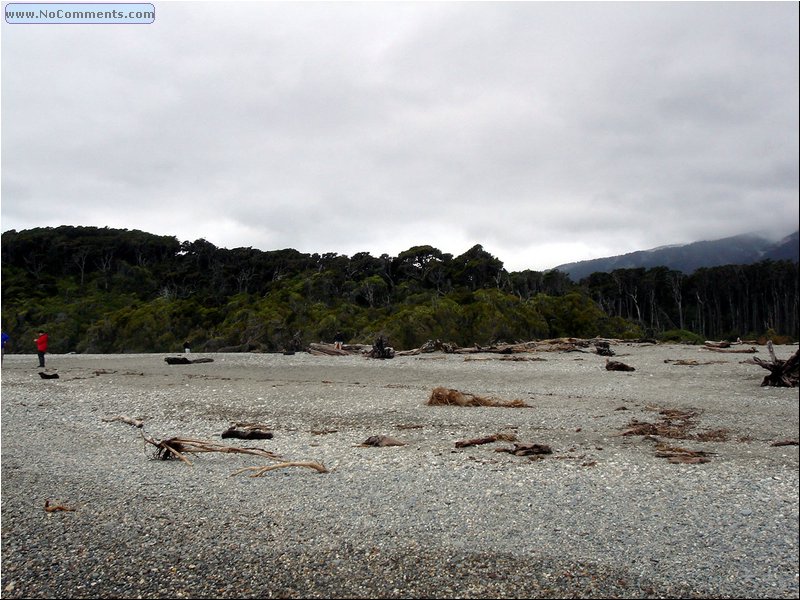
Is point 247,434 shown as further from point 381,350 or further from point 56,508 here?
point 381,350

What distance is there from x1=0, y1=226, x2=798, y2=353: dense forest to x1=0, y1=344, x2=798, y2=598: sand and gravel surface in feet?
54.0

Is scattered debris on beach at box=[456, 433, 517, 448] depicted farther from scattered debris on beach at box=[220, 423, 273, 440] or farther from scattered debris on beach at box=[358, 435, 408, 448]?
scattered debris on beach at box=[220, 423, 273, 440]

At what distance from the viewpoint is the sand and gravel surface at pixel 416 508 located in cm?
374

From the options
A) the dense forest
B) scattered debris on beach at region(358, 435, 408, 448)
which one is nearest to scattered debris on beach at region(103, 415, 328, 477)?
scattered debris on beach at region(358, 435, 408, 448)

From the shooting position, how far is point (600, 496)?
516 centimetres

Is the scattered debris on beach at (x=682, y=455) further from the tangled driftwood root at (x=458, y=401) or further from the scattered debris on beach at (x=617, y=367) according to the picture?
the scattered debris on beach at (x=617, y=367)

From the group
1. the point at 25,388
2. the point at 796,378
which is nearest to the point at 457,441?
the point at 796,378

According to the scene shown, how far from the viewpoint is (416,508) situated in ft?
16.7

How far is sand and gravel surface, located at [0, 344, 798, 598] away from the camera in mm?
3744

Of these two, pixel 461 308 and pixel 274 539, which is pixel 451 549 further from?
pixel 461 308

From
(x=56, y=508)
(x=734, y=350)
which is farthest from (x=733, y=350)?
(x=56, y=508)

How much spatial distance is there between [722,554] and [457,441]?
4.24m

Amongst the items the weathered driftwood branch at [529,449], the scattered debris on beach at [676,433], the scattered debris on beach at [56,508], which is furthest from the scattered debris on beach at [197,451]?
the scattered debris on beach at [676,433]

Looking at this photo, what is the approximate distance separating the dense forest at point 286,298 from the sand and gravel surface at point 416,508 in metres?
16.5
